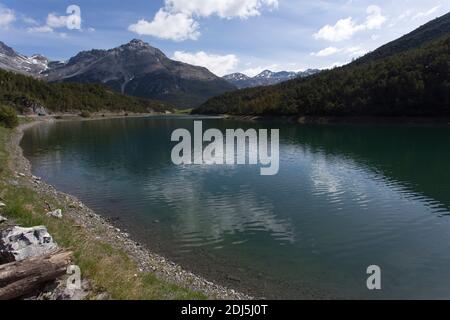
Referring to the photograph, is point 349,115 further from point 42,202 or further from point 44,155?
point 42,202

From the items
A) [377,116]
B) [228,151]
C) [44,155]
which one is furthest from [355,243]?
[377,116]

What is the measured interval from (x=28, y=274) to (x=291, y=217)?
22.7 meters

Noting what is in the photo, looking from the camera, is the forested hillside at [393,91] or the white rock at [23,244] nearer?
the white rock at [23,244]

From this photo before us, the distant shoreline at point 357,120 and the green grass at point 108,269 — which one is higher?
the distant shoreline at point 357,120

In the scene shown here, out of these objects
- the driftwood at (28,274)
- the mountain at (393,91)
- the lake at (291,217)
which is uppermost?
the mountain at (393,91)

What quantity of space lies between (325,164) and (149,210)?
32.7m

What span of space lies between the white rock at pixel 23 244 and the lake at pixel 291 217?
9.53 meters

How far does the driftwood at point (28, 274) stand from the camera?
37.9ft

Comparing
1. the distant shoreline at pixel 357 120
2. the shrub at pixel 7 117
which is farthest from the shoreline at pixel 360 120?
the shrub at pixel 7 117

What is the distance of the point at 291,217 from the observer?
103 ft

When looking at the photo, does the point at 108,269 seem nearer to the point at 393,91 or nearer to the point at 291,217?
the point at 291,217

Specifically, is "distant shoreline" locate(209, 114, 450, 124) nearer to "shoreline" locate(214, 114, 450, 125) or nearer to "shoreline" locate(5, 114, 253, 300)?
"shoreline" locate(214, 114, 450, 125)

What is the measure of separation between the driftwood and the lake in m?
10.3

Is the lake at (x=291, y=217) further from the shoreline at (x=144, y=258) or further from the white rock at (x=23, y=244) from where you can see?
the white rock at (x=23, y=244)
